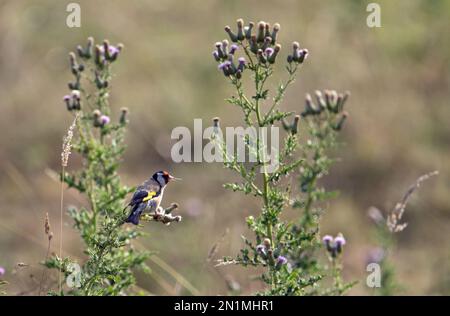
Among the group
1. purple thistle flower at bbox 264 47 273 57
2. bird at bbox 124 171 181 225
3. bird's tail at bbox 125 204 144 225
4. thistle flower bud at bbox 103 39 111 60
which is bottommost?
bird's tail at bbox 125 204 144 225

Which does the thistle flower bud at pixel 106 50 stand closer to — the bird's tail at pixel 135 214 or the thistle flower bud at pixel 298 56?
the thistle flower bud at pixel 298 56

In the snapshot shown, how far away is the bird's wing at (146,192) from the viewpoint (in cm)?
407

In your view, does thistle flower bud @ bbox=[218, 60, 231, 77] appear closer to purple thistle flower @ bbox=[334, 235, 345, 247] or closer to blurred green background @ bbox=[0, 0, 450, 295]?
purple thistle flower @ bbox=[334, 235, 345, 247]

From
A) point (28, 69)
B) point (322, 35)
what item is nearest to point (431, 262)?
point (322, 35)

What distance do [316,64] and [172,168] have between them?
7.39 feet

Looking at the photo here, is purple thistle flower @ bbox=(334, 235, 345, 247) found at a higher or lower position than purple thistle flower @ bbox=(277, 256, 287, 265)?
higher

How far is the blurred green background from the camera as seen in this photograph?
834 cm

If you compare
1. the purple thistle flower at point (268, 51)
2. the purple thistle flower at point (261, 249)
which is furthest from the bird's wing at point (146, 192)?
the purple thistle flower at point (268, 51)

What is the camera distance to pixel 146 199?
409 centimetres

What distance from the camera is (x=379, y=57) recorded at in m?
10.6

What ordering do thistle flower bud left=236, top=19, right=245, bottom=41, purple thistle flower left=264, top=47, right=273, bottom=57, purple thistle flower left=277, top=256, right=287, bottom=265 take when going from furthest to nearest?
1. thistle flower bud left=236, top=19, right=245, bottom=41
2. purple thistle flower left=264, top=47, right=273, bottom=57
3. purple thistle flower left=277, top=256, right=287, bottom=265

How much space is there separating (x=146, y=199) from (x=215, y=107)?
6.23 metres

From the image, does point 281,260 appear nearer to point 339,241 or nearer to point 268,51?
point 339,241

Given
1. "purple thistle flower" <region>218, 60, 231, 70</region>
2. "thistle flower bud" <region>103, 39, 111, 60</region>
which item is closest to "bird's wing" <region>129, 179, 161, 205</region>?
"purple thistle flower" <region>218, 60, 231, 70</region>
